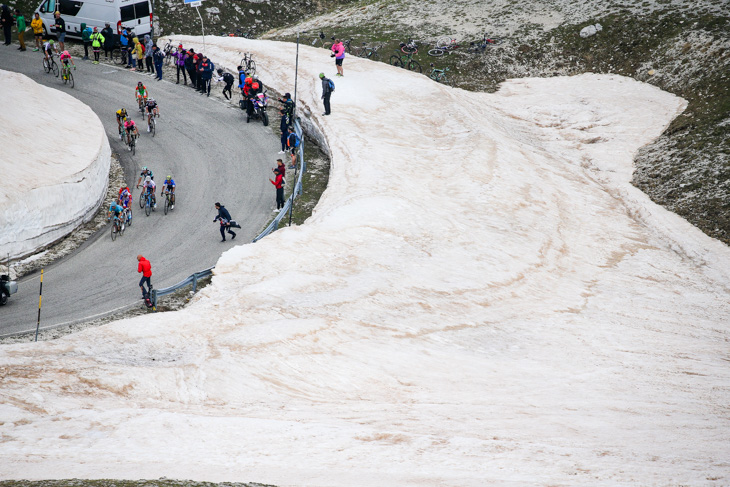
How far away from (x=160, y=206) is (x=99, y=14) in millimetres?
20092

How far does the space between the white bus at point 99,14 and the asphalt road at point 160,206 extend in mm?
2539

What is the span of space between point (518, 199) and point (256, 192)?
1107 cm

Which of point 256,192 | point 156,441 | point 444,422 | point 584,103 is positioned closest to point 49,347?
point 156,441

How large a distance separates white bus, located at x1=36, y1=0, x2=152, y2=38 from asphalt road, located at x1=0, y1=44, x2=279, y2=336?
2539 mm

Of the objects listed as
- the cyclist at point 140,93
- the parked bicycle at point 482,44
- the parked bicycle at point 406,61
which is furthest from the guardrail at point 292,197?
the parked bicycle at point 482,44

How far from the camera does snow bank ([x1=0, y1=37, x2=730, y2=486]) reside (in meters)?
11.1

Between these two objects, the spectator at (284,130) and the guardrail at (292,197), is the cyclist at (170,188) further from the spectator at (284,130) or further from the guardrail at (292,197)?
the spectator at (284,130)

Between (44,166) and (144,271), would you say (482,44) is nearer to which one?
(44,166)

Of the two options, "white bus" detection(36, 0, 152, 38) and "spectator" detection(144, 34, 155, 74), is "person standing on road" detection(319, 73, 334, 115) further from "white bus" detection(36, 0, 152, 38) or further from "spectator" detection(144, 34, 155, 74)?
"white bus" detection(36, 0, 152, 38)

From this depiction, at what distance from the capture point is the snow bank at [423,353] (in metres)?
11.1

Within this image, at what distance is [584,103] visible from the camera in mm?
36500

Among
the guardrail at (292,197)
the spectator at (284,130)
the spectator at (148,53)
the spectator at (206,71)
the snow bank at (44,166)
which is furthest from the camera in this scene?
the spectator at (148,53)

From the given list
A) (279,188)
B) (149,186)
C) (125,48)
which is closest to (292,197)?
(279,188)

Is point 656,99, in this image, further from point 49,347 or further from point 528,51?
point 49,347
